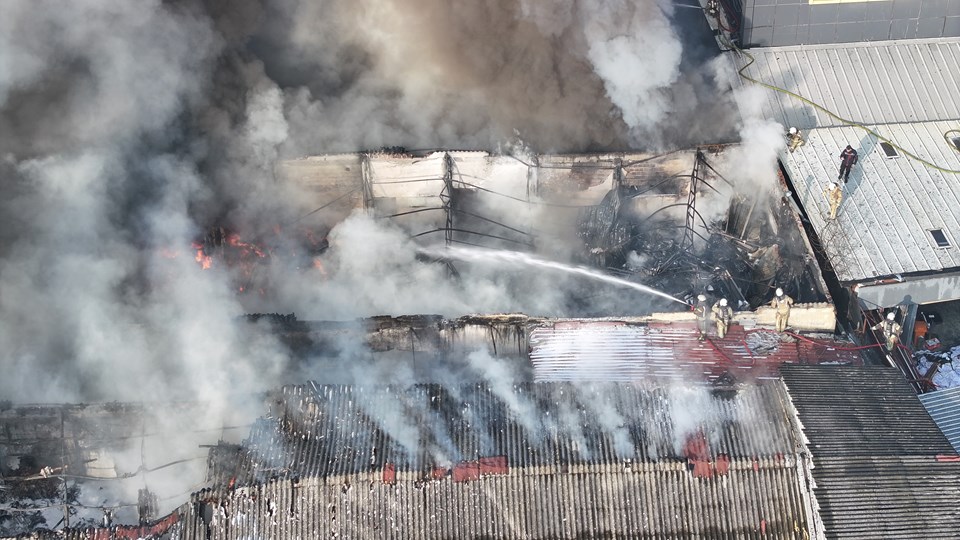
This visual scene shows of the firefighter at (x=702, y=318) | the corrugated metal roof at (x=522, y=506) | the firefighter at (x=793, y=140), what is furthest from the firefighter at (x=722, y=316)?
the firefighter at (x=793, y=140)

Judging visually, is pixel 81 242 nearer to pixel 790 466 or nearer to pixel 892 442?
pixel 790 466

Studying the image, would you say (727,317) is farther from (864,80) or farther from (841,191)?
(864,80)

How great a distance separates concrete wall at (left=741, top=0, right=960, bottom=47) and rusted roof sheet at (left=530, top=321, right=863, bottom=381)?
988 centimetres

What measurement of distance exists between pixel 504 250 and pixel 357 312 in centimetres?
421

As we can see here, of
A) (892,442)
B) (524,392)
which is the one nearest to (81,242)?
(524,392)

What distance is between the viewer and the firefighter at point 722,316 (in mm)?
15242

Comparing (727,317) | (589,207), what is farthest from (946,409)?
(589,207)

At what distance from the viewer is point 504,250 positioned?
2041 centimetres

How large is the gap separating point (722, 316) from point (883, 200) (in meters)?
5.84

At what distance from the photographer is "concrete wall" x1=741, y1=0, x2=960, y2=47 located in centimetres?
2111

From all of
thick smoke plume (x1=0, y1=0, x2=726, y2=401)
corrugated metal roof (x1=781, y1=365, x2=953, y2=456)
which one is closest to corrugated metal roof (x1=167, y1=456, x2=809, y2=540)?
corrugated metal roof (x1=781, y1=365, x2=953, y2=456)

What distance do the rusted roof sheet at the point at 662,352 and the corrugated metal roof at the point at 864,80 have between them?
716 centimetres

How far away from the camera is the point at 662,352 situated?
15.2m

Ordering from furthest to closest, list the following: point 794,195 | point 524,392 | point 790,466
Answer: point 794,195 < point 524,392 < point 790,466
